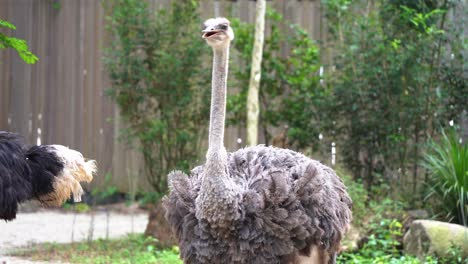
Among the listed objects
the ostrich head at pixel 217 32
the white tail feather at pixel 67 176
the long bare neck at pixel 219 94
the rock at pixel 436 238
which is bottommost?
the rock at pixel 436 238

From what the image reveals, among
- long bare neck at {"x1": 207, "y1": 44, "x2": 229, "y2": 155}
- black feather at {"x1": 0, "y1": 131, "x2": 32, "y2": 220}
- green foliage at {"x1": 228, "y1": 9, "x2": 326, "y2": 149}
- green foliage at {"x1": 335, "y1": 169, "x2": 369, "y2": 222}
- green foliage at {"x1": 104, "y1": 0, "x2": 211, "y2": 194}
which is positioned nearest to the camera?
long bare neck at {"x1": 207, "y1": 44, "x2": 229, "y2": 155}

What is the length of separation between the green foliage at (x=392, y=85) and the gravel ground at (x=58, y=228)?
2980 millimetres

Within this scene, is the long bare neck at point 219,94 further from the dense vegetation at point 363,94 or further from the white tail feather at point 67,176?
the dense vegetation at point 363,94

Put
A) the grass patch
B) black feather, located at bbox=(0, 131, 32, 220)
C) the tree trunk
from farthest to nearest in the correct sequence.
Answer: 1. the tree trunk
2. the grass patch
3. black feather, located at bbox=(0, 131, 32, 220)

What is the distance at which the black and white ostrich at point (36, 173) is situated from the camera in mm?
5145

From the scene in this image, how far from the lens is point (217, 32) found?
4484 millimetres

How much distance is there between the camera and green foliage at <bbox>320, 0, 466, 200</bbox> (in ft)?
29.1

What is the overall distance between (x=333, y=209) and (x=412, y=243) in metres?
2.90

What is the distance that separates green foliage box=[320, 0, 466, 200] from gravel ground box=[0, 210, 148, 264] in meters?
2.98

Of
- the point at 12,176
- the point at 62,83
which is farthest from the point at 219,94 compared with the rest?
the point at 62,83

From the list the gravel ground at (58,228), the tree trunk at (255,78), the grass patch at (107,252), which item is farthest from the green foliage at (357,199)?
the gravel ground at (58,228)

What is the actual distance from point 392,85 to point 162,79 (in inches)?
105

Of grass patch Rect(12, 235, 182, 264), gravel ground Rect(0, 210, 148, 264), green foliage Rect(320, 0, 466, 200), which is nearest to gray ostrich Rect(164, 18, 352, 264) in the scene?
grass patch Rect(12, 235, 182, 264)

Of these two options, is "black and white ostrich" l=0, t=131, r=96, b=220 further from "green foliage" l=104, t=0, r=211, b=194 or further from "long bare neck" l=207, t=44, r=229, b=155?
"green foliage" l=104, t=0, r=211, b=194
